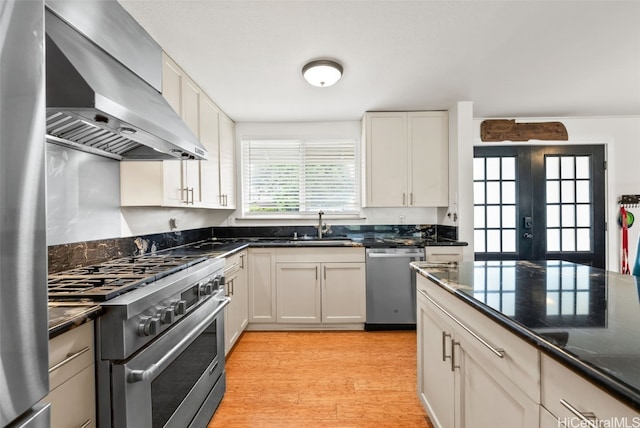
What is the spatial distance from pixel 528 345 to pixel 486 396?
1.17ft

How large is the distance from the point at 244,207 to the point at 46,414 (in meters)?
3.27

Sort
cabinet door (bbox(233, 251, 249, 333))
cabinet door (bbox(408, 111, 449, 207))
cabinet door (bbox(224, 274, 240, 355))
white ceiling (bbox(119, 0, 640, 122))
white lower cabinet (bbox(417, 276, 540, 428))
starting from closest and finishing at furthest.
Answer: white lower cabinet (bbox(417, 276, 540, 428)) < white ceiling (bbox(119, 0, 640, 122)) < cabinet door (bbox(224, 274, 240, 355)) < cabinet door (bbox(233, 251, 249, 333)) < cabinet door (bbox(408, 111, 449, 207))

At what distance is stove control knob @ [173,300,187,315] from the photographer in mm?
1442

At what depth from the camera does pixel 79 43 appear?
1.27 m

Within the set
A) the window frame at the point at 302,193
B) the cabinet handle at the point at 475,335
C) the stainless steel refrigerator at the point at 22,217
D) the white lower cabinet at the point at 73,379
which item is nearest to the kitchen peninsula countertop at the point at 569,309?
the cabinet handle at the point at 475,335

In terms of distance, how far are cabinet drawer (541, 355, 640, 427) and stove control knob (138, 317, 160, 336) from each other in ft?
4.33

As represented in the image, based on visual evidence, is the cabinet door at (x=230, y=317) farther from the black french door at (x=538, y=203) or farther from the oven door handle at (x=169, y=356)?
the black french door at (x=538, y=203)

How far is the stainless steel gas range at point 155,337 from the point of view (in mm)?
1096

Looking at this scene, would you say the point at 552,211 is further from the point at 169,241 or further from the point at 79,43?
the point at 79,43

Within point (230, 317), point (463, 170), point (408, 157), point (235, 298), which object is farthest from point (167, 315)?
point (463, 170)

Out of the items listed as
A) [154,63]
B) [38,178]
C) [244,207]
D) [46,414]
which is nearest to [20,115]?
[38,178]

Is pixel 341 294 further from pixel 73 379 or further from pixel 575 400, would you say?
pixel 575 400

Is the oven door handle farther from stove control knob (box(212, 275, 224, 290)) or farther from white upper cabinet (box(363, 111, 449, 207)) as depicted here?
white upper cabinet (box(363, 111, 449, 207))

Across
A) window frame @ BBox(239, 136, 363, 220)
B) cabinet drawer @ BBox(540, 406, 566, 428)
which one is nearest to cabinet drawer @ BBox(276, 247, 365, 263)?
window frame @ BBox(239, 136, 363, 220)
